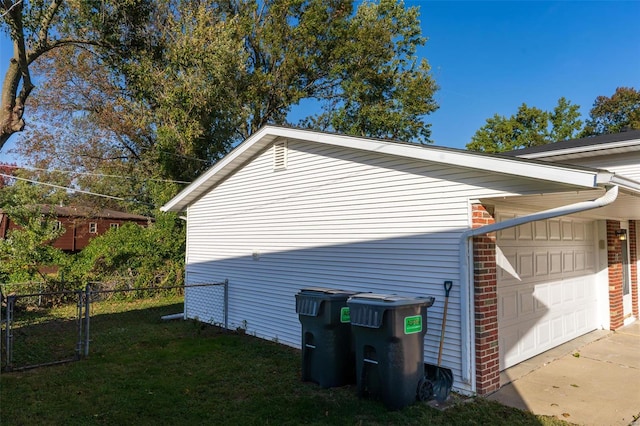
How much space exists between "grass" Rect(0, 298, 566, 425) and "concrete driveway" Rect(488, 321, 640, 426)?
44cm

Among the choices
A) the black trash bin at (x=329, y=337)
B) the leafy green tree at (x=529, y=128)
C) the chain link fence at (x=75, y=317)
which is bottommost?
the chain link fence at (x=75, y=317)

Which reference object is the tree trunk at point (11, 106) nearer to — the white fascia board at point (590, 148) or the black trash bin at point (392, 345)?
the black trash bin at point (392, 345)

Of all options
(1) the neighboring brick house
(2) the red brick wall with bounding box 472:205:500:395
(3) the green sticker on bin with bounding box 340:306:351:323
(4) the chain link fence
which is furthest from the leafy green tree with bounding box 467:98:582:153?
(3) the green sticker on bin with bounding box 340:306:351:323

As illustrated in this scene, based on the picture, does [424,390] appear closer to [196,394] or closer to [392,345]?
[392,345]

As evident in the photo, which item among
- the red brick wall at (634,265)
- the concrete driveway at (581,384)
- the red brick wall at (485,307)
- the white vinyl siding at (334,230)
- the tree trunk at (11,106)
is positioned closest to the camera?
the concrete driveway at (581,384)

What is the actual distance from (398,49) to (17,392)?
67.0 feet

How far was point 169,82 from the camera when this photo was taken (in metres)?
12.6

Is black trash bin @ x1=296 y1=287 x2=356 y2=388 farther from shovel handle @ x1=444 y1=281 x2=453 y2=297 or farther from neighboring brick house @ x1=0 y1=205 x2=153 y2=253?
neighboring brick house @ x1=0 y1=205 x2=153 y2=253

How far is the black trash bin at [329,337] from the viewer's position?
A: 4918mm

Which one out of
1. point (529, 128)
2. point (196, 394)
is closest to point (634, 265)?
point (196, 394)

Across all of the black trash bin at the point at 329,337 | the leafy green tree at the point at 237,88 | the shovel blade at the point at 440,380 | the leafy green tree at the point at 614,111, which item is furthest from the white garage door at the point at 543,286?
the leafy green tree at the point at 614,111

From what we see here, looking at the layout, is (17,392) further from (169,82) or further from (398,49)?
(398,49)

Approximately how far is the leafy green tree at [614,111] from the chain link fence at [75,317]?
1220 inches

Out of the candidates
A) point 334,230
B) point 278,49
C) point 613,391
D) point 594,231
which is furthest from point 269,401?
point 278,49
